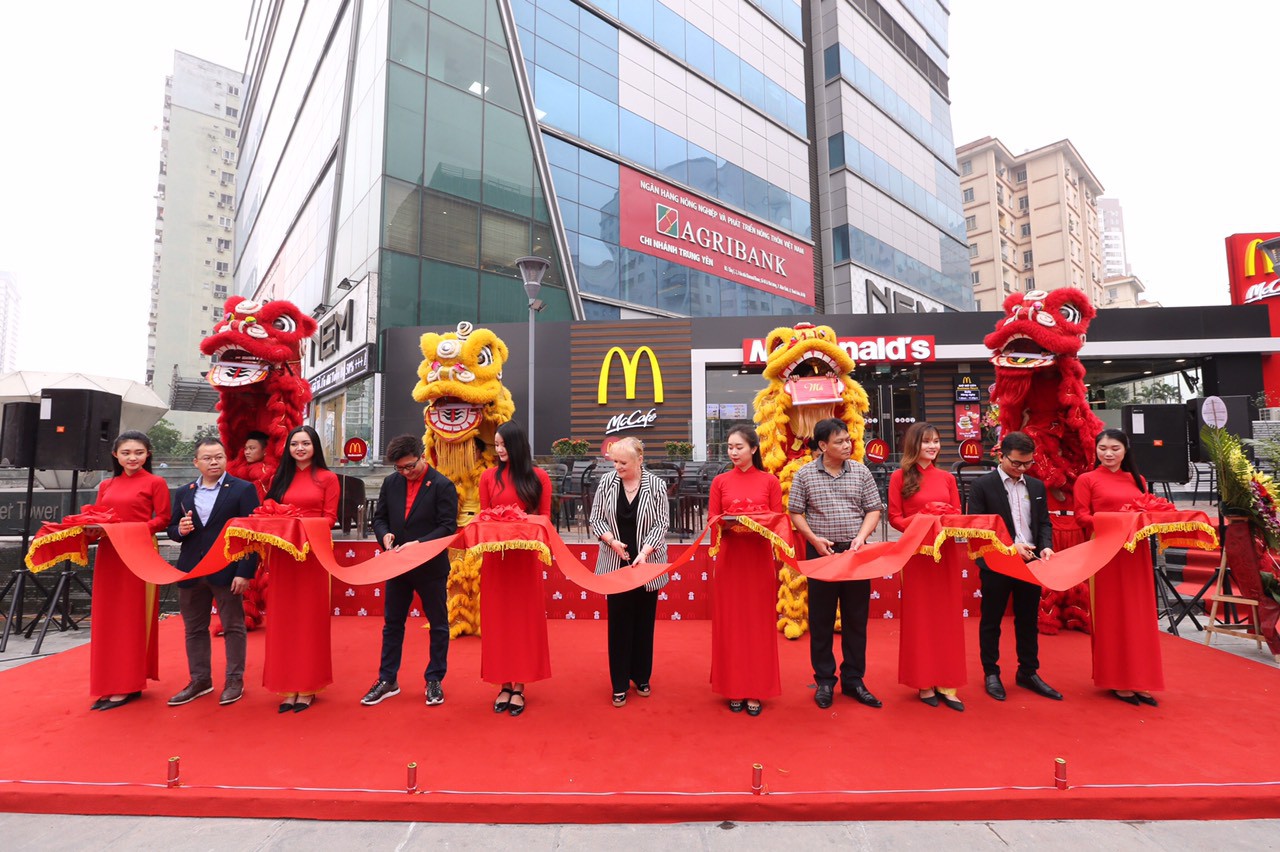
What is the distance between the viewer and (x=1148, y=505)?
3.69m

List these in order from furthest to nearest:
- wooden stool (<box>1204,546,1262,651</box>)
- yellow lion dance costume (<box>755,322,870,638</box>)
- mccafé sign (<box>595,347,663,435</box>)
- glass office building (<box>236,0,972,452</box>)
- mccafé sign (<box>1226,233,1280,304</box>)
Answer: glass office building (<box>236,0,972,452</box>) → mccafé sign (<box>1226,233,1280,304</box>) → mccafé sign (<box>595,347,663,435</box>) → yellow lion dance costume (<box>755,322,870,638</box>) → wooden stool (<box>1204,546,1262,651</box>)

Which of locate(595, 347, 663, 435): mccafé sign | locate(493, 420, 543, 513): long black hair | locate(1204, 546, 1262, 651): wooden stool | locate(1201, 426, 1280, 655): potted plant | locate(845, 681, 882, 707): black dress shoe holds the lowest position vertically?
locate(845, 681, 882, 707): black dress shoe

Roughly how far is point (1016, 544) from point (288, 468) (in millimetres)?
4408

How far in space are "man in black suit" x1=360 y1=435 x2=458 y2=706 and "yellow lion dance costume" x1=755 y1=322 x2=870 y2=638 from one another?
2543 mm

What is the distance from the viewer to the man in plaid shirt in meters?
3.54

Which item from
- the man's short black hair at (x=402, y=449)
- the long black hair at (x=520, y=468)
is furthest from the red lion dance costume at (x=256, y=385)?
the long black hair at (x=520, y=468)

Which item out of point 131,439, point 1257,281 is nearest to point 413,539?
point 131,439

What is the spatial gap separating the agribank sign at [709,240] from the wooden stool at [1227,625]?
16194mm

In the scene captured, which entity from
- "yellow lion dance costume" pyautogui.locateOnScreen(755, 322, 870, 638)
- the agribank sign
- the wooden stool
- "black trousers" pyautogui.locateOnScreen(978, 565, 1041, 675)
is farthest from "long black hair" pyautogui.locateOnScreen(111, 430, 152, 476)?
the agribank sign

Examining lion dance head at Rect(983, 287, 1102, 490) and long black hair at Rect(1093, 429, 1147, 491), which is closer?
long black hair at Rect(1093, 429, 1147, 491)

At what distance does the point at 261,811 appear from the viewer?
8.04 ft

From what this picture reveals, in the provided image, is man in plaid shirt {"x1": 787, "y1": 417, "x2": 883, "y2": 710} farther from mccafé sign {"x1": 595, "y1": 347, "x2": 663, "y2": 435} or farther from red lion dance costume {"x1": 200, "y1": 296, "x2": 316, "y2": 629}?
mccafé sign {"x1": 595, "y1": 347, "x2": 663, "y2": 435}

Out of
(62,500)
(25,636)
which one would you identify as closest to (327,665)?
(25,636)

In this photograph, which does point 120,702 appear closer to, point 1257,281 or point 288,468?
point 288,468
